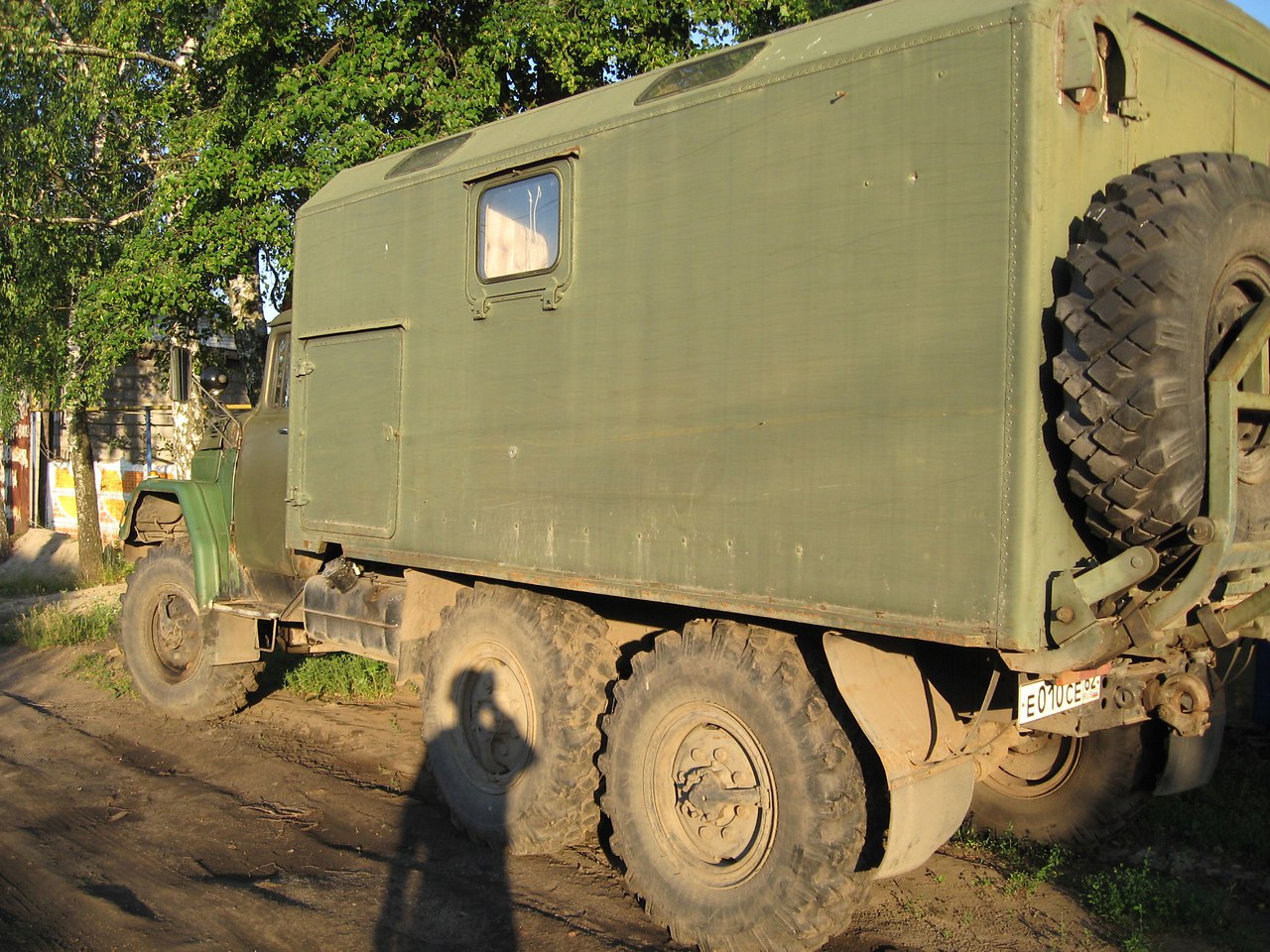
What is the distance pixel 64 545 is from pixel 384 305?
1328 cm

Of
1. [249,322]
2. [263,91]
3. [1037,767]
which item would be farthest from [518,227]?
[249,322]

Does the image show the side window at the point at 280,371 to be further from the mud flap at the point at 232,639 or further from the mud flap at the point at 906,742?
the mud flap at the point at 906,742

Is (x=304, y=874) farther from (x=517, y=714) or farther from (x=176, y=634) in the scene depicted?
(x=176, y=634)

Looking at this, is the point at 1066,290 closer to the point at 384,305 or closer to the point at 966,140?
the point at 966,140

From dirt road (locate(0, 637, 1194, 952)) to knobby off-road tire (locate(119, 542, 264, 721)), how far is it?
473 millimetres

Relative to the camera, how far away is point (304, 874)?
4930mm

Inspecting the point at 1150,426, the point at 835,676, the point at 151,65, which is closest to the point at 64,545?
the point at 151,65

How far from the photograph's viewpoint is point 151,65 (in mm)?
12133

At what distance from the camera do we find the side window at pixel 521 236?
4742 millimetres

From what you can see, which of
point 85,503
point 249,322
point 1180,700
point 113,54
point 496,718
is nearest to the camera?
point 1180,700

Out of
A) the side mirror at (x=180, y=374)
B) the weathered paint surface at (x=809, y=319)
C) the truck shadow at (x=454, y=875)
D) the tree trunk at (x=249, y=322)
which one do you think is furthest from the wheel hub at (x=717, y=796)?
the tree trunk at (x=249, y=322)

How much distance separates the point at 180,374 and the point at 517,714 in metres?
3.48

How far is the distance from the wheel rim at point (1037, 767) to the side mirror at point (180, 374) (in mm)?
5369

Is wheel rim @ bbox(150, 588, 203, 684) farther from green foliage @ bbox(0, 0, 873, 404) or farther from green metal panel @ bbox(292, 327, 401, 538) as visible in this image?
green foliage @ bbox(0, 0, 873, 404)
